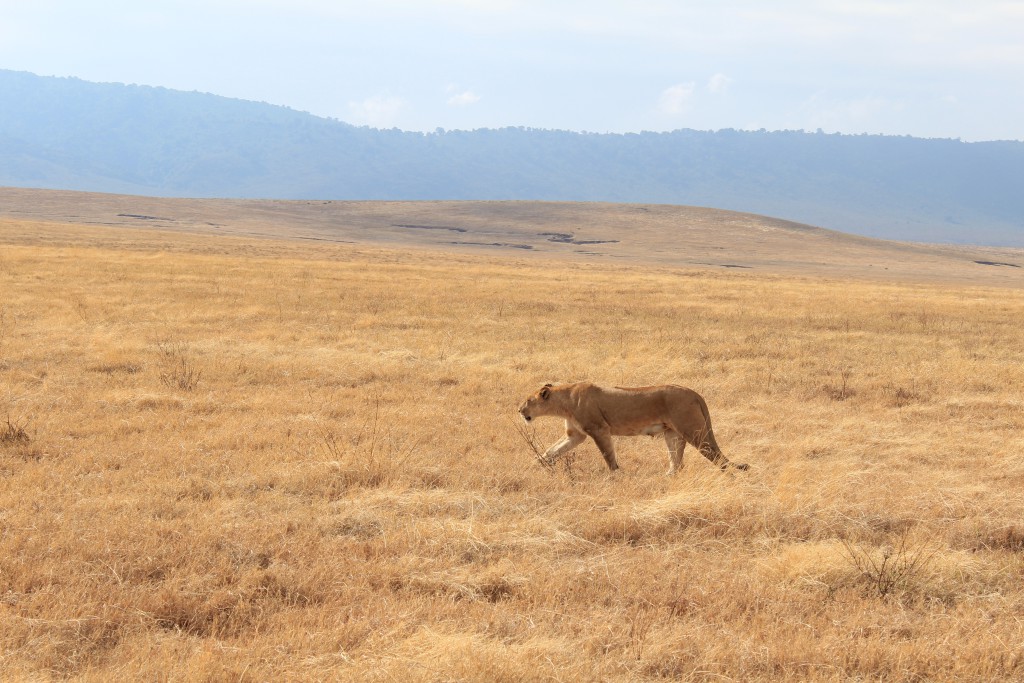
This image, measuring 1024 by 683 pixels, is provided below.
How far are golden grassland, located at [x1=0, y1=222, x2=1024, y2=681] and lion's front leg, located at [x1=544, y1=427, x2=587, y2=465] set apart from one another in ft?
0.90

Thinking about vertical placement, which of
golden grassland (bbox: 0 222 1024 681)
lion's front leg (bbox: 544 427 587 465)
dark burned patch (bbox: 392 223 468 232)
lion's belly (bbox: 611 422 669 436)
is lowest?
golden grassland (bbox: 0 222 1024 681)

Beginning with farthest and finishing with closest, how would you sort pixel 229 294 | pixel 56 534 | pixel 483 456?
pixel 229 294 < pixel 483 456 < pixel 56 534

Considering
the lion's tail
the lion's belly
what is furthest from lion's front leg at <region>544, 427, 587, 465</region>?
the lion's tail

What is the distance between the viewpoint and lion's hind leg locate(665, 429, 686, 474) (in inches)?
331

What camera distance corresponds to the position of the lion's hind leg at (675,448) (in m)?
8.40

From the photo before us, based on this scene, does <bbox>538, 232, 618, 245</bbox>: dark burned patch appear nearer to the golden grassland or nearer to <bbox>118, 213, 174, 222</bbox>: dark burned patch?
<bbox>118, 213, 174, 222</bbox>: dark burned patch

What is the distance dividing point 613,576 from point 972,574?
2382mm

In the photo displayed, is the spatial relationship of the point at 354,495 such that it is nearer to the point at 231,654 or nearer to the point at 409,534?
the point at 409,534

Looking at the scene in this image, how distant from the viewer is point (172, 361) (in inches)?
546

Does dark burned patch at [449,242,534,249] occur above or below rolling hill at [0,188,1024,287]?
below

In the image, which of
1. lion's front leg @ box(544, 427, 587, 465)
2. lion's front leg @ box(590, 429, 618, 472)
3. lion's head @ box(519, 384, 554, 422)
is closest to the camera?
lion's front leg @ box(590, 429, 618, 472)

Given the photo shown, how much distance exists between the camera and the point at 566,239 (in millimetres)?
103938

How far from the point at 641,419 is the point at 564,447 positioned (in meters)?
0.80

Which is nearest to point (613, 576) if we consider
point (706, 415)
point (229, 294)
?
point (706, 415)
